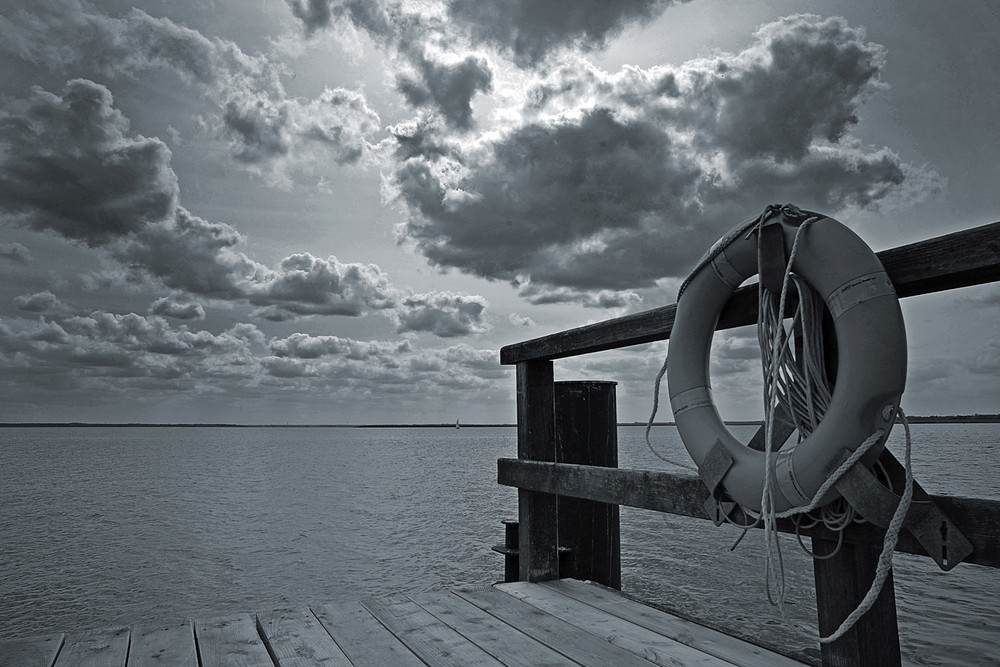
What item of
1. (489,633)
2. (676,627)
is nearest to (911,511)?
(676,627)

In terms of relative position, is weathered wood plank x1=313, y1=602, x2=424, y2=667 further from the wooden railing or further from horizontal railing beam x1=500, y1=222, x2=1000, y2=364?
horizontal railing beam x1=500, y1=222, x2=1000, y2=364

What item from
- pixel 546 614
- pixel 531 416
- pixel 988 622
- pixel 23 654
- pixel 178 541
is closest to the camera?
pixel 23 654

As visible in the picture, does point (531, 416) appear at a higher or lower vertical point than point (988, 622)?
higher

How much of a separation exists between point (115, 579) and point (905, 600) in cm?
761

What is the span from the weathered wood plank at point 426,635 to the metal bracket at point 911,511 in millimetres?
995

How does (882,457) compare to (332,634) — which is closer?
(882,457)

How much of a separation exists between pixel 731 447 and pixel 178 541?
377 inches

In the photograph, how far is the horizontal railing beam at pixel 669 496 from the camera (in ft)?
3.89

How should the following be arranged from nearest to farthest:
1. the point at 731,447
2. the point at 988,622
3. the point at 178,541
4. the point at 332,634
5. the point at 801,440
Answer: the point at 801,440 < the point at 731,447 < the point at 332,634 < the point at 988,622 < the point at 178,541

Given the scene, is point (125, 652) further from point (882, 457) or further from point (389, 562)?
point (389, 562)

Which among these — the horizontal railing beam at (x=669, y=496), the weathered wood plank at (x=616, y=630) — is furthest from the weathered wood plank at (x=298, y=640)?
the horizontal railing beam at (x=669, y=496)

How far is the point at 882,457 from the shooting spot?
55.8 inches

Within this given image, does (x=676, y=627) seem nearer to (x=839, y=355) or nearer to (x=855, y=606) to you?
(x=855, y=606)

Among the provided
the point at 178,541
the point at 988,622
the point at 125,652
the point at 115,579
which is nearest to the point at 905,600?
the point at 988,622
